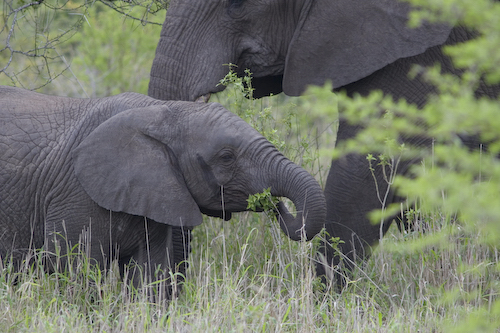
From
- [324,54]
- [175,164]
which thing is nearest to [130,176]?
[175,164]

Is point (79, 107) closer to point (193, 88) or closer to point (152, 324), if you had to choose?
point (193, 88)

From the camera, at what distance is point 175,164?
157 inches

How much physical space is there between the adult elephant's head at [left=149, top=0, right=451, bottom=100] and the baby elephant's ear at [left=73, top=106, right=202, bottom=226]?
0.60 m

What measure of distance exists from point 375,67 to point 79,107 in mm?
1738

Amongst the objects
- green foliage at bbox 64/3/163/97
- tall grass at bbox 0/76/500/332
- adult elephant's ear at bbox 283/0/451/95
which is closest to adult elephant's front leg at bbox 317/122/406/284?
tall grass at bbox 0/76/500/332

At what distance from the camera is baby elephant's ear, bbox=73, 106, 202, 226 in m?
3.89

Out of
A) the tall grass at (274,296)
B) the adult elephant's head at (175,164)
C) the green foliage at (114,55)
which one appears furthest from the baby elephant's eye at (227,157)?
the green foliage at (114,55)

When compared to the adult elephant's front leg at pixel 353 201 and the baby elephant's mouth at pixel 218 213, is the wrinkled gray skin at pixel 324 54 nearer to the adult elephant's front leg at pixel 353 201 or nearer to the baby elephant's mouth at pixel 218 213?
the adult elephant's front leg at pixel 353 201

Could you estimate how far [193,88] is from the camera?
14.6ft

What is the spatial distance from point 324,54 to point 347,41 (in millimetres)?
156

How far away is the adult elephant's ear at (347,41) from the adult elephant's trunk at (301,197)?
819mm

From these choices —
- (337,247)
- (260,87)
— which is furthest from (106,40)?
(337,247)

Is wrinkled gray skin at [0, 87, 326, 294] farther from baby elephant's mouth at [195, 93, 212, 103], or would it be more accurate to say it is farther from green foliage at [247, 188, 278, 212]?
baby elephant's mouth at [195, 93, 212, 103]

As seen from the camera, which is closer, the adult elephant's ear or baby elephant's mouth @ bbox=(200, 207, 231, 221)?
baby elephant's mouth @ bbox=(200, 207, 231, 221)
